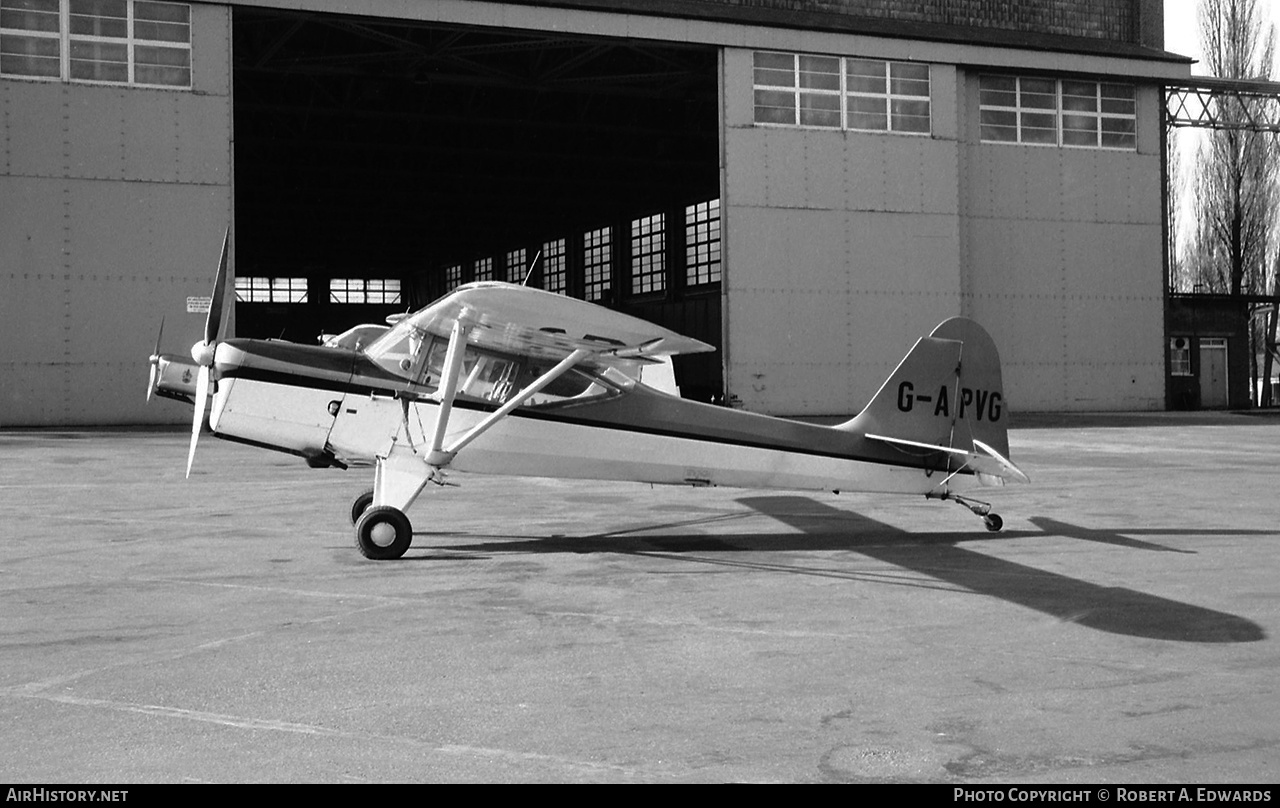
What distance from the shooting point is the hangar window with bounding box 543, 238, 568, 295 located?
208 feet

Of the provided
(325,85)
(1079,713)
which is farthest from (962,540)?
(325,85)

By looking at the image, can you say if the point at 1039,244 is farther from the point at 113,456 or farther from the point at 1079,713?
the point at 1079,713

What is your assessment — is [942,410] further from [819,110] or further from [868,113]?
[868,113]

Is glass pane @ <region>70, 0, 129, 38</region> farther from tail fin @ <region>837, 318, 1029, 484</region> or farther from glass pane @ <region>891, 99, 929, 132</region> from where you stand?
tail fin @ <region>837, 318, 1029, 484</region>

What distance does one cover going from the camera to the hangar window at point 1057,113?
121ft

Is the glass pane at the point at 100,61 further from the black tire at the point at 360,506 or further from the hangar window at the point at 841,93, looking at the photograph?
the black tire at the point at 360,506

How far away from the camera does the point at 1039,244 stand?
123ft

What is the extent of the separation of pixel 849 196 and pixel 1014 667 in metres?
30.0

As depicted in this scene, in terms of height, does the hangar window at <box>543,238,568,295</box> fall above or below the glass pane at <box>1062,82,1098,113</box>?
below

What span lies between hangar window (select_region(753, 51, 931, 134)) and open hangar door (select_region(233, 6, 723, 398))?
2.18 m

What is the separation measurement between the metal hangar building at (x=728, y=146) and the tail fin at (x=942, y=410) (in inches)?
851

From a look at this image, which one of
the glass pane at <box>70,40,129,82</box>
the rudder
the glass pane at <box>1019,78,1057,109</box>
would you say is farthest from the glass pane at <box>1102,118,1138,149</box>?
the rudder

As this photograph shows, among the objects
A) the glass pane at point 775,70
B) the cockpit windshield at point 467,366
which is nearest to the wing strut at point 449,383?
Result: the cockpit windshield at point 467,366

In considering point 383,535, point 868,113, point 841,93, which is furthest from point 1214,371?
point 383,535
